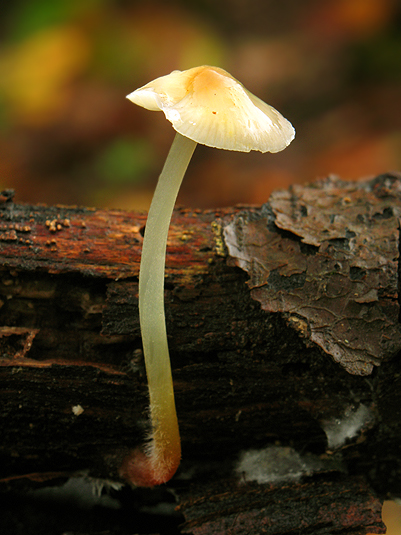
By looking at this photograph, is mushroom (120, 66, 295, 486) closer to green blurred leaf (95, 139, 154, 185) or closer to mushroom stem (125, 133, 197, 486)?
mushroom stem (125, 133, 197, 486)

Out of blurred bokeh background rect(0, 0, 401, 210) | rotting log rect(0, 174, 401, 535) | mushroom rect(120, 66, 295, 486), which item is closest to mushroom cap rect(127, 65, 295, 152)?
mushroom rect(120, 66, 295, 486)

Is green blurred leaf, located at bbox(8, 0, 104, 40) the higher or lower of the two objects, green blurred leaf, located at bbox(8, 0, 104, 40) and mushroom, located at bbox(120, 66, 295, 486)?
the higher

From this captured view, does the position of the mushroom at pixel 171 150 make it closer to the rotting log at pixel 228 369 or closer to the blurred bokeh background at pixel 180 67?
the rotting log at pixel 228 369

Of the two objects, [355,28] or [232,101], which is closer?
[232,101]

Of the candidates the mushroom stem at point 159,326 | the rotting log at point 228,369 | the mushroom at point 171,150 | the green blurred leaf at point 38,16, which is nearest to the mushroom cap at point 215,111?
the mushroom at point 171,150

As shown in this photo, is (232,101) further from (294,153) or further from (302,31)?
(302,31)

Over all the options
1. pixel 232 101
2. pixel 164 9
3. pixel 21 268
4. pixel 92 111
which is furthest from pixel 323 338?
pixel 164 9
